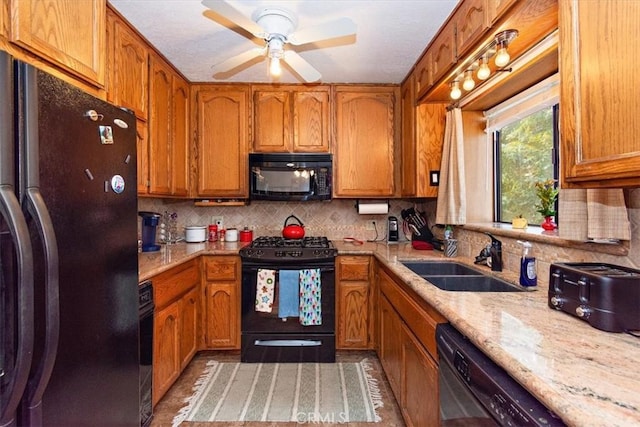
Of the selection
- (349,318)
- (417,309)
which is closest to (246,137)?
(349,318)

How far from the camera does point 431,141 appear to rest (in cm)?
265

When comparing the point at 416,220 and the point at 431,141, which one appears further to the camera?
the point at 416,220

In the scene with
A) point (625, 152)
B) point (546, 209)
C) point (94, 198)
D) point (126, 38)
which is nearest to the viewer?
point (625, 152)

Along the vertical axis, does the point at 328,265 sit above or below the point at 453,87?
below

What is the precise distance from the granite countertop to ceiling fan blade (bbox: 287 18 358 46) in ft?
4.18

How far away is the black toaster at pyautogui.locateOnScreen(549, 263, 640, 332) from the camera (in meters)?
0.91

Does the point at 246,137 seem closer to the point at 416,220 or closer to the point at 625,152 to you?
the point at 416,220

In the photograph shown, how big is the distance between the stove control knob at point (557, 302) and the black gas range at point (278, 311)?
1.64m

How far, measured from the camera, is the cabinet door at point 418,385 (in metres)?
Answer: 1.32

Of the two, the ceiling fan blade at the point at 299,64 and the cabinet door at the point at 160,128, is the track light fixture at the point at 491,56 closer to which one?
the ceiling fan blade at the point at 299,64

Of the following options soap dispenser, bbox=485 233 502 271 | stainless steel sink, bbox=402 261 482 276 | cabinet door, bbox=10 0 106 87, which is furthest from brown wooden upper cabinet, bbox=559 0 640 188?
cabinet door, bbox=10 0 106 87

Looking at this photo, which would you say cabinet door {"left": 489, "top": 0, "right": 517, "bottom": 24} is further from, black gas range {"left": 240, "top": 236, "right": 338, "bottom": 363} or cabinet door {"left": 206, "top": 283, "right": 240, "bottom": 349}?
cabinet door {"left": 206, "top": 283, "right": 240, "bottom": 349}

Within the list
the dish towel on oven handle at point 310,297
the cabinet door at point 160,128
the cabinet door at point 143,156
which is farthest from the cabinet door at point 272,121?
the dish towel on oven handle at point 310,297

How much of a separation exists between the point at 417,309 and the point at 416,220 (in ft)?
5.02
